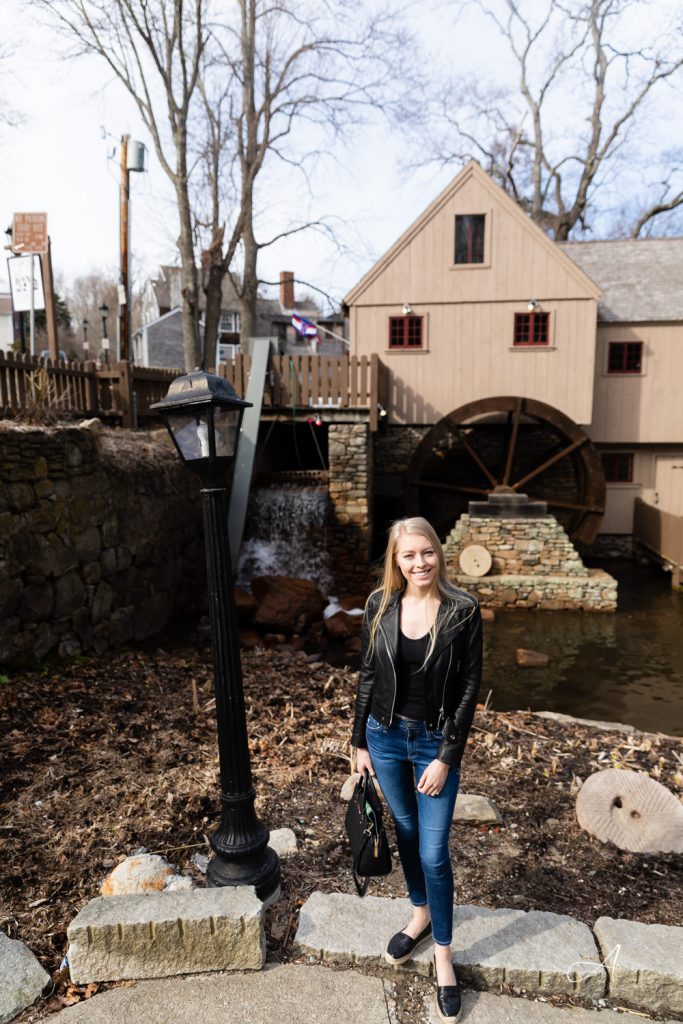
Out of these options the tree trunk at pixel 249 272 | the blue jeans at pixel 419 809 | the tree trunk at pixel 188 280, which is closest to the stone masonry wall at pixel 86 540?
the blue jeans at pixel 419 809

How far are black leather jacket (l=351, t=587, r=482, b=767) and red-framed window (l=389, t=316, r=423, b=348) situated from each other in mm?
11774

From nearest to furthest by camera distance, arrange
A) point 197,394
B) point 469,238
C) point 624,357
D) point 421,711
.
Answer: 1. point 421,711
2. point 197,394
3. point 469,238
4. point 624,357

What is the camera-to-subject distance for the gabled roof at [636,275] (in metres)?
13.6

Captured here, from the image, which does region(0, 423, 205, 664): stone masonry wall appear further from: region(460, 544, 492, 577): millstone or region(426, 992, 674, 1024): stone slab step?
region(460, 544, 492, 577): millstone

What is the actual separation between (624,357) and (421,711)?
13544 mm

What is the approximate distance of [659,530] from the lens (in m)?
12.8

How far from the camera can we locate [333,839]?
3.18 metres

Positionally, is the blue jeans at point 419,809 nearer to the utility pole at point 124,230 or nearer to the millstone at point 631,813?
the millstone at point 631,813

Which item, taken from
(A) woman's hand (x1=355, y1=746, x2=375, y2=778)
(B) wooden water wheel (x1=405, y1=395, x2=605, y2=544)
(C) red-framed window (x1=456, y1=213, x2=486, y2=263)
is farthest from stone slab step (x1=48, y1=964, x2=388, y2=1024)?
(C) red-framed window (x1=456, y1=213, x2=486, y2=263)

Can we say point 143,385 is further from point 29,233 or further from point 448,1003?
point 448,1003

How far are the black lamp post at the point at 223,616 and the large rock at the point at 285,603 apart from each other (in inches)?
233

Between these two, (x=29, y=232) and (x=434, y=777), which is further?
(x=29, y=232)

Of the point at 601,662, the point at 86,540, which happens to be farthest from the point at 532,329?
the point at 86,540

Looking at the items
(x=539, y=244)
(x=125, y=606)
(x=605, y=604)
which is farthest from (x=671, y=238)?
(x=125, y=606)
